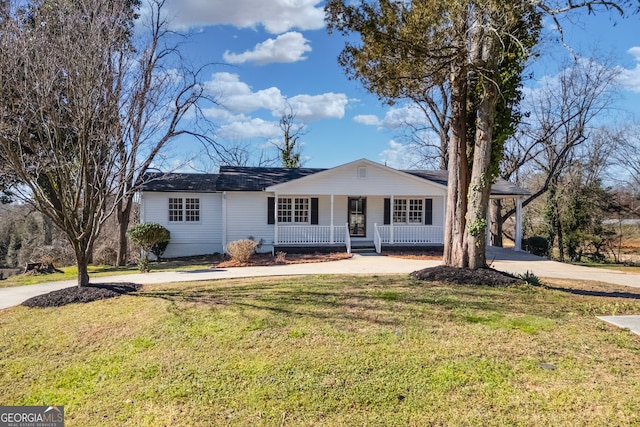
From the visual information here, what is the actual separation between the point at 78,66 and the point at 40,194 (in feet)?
7.76

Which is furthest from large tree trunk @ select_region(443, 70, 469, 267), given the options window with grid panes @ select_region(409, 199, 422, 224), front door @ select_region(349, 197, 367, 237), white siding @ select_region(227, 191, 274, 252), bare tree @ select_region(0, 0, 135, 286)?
white siding @ select_region(227, 191, 274, 252)

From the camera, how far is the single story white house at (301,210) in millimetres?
17344

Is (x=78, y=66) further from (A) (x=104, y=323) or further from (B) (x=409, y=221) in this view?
(B) (x=409, y=221)

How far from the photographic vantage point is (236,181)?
1847cm

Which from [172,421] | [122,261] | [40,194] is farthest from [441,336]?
[122,261]

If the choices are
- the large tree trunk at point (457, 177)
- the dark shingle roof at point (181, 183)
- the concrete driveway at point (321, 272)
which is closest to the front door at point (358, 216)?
the concrete driveway at point (321, 272)

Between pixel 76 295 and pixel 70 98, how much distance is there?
3555 millimetres

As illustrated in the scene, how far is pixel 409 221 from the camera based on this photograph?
1886cm

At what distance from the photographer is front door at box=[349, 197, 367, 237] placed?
18.7 meters

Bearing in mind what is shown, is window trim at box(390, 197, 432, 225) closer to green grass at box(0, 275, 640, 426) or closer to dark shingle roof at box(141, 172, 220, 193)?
dark shingle roof at box(141, 172, 220, 193)

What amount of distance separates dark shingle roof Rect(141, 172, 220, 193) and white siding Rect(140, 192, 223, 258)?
0.27 m

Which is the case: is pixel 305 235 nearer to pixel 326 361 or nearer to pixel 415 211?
pixel 415 211

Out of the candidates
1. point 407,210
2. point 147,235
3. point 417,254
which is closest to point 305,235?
point 417,254

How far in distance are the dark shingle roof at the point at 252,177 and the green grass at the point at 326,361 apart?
1104cm
